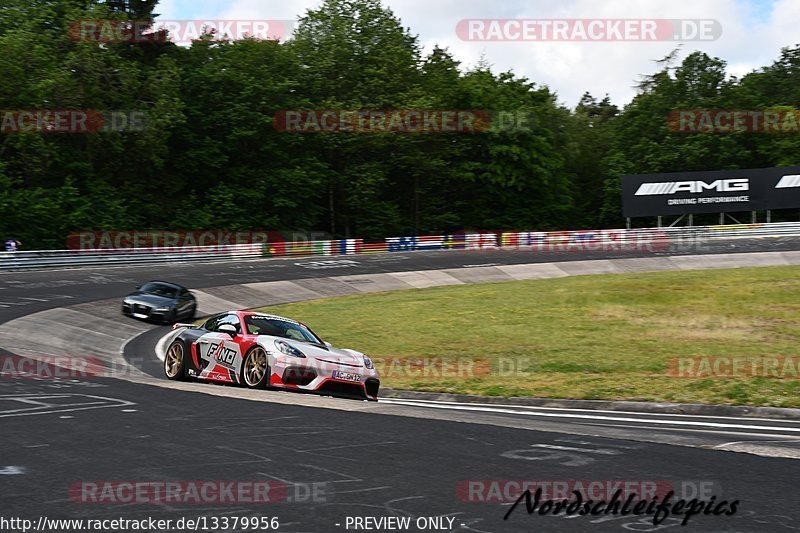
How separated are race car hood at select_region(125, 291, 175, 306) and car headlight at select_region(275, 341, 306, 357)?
15112 mm

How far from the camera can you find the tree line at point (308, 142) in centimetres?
5162

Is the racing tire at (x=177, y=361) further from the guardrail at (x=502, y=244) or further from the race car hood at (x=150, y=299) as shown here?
the guardrail at (x=502, y=244)

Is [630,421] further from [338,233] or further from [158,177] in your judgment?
[338,233]

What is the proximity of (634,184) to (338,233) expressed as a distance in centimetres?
2231

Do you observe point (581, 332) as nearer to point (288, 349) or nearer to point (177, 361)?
point (177, 361)

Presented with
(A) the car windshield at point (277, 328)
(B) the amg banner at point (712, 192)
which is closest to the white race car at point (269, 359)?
(A) the car windshield at point (277, 328)

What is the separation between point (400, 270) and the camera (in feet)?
138

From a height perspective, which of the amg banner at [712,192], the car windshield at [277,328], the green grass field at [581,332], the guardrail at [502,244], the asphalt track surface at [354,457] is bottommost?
the green grass field at [581,332]

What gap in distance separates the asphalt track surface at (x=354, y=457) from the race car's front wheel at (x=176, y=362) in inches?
99.2

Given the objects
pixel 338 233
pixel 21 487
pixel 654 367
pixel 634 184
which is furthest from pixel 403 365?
pixel 338 233

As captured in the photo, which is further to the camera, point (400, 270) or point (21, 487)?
point (400, 270)

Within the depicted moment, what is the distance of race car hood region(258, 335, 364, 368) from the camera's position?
12.7 m

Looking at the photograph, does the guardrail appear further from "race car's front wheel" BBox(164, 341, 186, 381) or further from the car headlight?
the car headlight

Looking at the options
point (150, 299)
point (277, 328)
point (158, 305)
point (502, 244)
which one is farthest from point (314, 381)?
point (502, 244)
